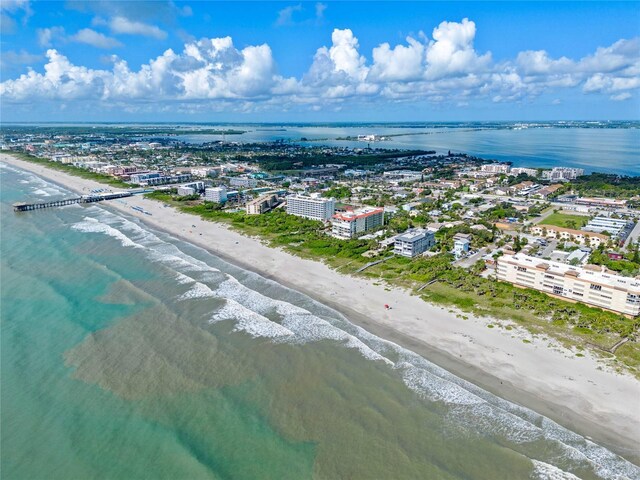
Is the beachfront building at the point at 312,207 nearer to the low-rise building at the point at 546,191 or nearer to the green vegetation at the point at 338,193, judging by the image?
the green vegetation at the point at 338,193

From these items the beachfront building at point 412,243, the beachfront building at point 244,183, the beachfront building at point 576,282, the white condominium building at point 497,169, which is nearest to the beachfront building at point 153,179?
the beachfront building at point 244,183

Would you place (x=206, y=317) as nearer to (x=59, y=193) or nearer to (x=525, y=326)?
(x=525, y=326)

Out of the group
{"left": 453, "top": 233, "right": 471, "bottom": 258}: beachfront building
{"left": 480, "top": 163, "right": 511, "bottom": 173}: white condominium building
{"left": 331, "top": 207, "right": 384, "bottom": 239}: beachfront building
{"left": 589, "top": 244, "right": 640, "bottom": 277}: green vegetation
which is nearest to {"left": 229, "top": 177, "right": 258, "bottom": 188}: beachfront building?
{"left": 331, "top": 207, "right": 384, "bottom": 239}: beachfront building

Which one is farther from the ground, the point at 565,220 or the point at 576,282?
the point at 576,282

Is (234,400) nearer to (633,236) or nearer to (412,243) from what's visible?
(412,243)

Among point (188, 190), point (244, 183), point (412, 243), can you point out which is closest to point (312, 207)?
point (412, 243)

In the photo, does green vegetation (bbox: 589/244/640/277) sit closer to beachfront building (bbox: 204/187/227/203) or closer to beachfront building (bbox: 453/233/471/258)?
beachfront building (bbox: 453/233/471/258)
